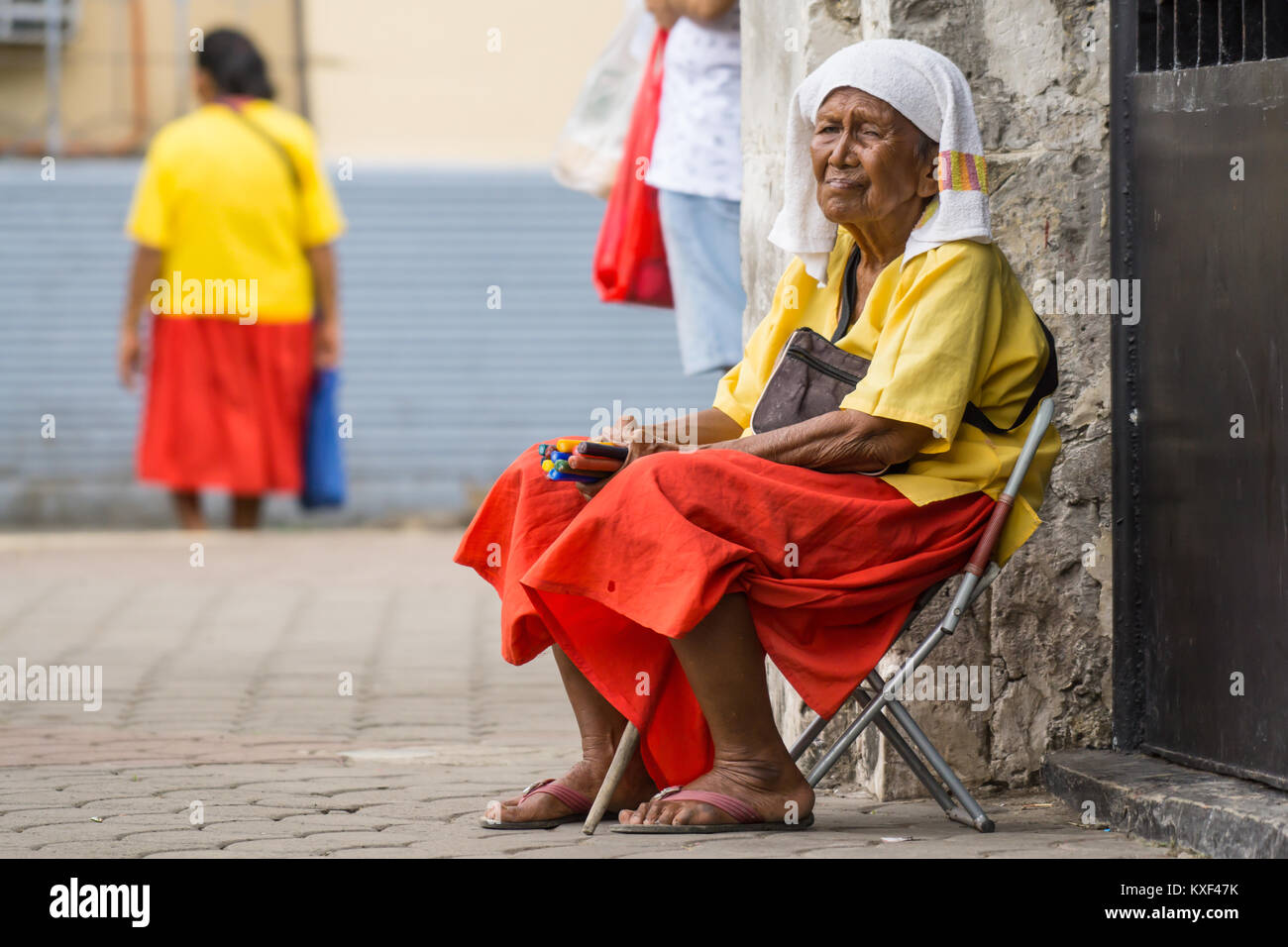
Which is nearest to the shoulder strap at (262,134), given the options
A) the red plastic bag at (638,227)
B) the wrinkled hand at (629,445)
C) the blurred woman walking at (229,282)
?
the blurred woman walking at (229,282)

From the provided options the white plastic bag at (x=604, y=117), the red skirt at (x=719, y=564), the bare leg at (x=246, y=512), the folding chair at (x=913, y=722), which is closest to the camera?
the red skirt at (x=719, y=564)

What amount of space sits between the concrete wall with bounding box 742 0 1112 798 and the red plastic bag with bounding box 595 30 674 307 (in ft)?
4.61

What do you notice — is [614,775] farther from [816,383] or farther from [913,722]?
[816,383]

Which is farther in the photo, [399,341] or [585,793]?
[399,341]

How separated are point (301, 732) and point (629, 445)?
1986 millimetres

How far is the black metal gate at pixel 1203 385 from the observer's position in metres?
3.85

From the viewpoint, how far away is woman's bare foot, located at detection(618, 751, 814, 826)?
151 inches

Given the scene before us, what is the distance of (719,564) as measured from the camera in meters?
3.65

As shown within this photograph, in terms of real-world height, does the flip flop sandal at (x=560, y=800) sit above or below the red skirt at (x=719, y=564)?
below

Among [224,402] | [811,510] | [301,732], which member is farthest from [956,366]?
[224,402]

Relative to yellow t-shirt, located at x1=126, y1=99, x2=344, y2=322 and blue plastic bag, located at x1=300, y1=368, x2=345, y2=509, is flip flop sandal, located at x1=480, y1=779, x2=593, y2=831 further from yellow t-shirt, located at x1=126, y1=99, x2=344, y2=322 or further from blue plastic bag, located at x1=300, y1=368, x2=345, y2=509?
blue plastic bag, located at x1=300, y1=368, x2=345, y2=509

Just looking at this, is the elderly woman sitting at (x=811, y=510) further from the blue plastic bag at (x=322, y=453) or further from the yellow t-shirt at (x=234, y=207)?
the blue plastic bag at (x=322, y=453)

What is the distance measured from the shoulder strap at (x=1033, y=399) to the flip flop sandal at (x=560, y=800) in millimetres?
1077

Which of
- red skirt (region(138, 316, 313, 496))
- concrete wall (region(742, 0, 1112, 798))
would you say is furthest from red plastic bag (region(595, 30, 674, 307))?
red skirt (region(138, 316, 313, 496))
